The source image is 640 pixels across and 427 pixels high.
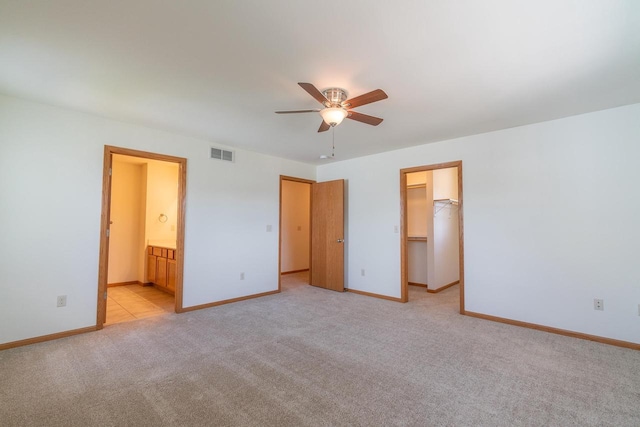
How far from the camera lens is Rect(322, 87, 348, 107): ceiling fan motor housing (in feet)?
8.26

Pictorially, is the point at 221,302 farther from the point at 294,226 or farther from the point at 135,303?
the point at 294,226

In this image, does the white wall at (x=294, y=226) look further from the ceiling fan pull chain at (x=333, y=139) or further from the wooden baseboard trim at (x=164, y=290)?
the wooden baseboard trim at (x=164, y=290)

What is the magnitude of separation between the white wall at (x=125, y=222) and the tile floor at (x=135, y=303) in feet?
1.26

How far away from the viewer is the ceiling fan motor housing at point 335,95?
2518mm

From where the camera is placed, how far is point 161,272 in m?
5.14

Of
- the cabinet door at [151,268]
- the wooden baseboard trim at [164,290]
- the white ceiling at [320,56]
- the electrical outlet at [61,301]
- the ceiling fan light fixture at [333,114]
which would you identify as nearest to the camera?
the white ceiling at [320,56]

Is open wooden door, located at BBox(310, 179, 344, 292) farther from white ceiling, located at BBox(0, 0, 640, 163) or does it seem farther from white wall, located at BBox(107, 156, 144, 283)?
white wall, located at BBox(107, 156, 144, 283)

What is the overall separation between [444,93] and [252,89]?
1.82 meters

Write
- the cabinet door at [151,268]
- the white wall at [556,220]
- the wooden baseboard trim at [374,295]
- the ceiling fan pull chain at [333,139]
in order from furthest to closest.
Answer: the cabinet door at [151,268], the wooden baseboard trim at [374,295], the ceiling fan pull chain at [333,139], the white wall at [556,220]

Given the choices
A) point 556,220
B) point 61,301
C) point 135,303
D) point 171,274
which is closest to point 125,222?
point 171,274

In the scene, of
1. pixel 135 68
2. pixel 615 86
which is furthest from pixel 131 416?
pixel 615 86

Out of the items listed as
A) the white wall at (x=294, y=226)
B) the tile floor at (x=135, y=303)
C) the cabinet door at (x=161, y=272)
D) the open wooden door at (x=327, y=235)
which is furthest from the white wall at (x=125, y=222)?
the open wooden door at (x=327, y=235)

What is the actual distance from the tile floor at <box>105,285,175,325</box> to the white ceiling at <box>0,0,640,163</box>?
2.62 metres

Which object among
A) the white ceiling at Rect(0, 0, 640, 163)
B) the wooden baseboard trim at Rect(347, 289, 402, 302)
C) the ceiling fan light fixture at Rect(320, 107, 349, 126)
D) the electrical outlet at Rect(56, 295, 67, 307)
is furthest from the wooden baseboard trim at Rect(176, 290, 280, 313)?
the ceiling fan light fixture at Rect(320, 107, 349, 126)
